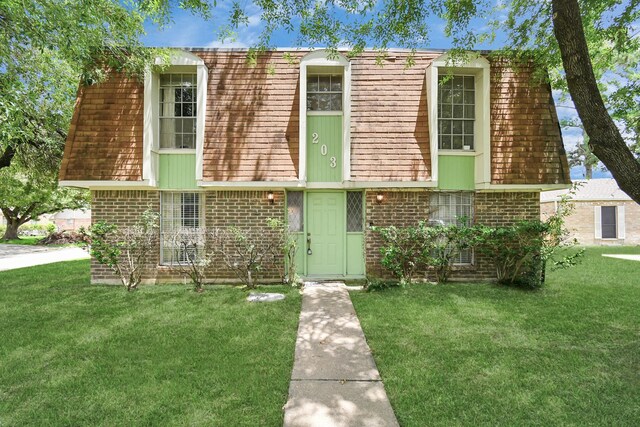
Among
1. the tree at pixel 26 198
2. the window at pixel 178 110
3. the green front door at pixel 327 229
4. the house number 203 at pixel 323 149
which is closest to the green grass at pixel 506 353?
the green front door at pixel 327 229

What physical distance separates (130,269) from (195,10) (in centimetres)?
559

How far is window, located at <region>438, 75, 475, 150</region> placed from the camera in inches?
348

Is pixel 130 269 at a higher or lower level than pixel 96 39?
lower

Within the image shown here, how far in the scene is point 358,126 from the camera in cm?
850

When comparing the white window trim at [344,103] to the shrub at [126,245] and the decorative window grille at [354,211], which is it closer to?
the decorative window grille at [354,211]

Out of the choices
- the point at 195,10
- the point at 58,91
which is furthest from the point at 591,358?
the point at 58,91

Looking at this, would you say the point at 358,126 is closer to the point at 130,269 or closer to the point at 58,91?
the point at 130,269

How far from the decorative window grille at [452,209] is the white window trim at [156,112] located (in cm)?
557

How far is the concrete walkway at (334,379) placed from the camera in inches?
123

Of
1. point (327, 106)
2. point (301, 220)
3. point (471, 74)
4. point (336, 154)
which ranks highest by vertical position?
point (471, 74)

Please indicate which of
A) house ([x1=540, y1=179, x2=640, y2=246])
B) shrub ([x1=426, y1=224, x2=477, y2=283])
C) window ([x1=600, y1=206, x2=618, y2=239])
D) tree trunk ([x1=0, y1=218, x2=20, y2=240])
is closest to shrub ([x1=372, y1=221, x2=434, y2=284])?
shrub ([x1=426, y1=224, x2=477, y2=283])

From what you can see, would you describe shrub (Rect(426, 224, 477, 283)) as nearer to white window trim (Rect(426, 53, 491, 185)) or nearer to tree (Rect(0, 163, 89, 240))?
white window trim (Rect(426, 53, 491, 185))

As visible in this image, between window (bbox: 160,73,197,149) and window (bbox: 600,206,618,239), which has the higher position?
window (bbox: 160,73,197,149)

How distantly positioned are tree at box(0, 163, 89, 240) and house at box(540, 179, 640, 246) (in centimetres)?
2912
